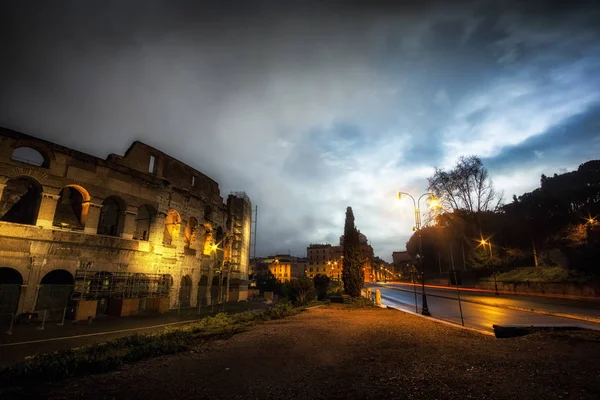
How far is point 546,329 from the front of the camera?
8.68 metres

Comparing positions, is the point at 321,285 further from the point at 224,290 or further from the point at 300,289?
the point at 224,290

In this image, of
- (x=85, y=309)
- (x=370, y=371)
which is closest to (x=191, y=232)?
(x=85, y=309)

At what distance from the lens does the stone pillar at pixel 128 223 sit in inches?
977

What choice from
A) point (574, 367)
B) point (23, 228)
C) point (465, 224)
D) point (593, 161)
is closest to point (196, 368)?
point (574, 367)

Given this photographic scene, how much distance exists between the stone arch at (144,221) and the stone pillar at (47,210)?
7.82 meters

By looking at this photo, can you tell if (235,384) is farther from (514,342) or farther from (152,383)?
(514,342)

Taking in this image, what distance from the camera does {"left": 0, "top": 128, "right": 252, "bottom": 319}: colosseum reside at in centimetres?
1877

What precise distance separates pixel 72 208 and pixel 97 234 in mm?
3826

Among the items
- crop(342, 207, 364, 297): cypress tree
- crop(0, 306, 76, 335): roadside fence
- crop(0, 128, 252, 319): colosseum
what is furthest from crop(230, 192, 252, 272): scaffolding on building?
crop(0, 306, 76, 335): roadside fence

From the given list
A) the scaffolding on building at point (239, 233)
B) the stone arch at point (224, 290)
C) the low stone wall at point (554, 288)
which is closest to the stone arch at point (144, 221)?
the stone arch at point (224, 290)

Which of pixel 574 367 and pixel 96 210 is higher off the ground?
pixel 96 210

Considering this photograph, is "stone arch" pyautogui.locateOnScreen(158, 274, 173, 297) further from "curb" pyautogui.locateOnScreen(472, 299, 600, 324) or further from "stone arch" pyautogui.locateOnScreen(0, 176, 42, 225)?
"curb" pyautogui.locateOnScreen(472, 299, 600, 324)

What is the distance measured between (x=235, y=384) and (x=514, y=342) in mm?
7515

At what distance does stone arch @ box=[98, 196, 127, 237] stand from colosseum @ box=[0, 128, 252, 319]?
0.09 m
